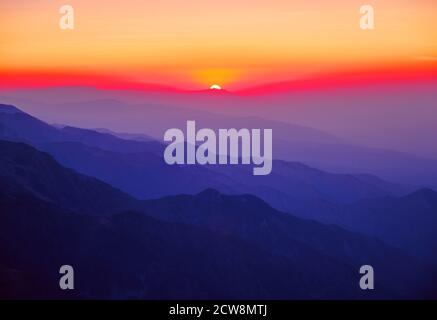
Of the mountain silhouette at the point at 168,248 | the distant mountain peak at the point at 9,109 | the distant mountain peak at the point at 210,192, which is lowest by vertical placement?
the mountain silhouette at the point at 168,248

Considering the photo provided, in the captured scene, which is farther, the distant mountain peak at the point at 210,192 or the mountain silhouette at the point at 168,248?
the distant mountain peak at the point at 210,192

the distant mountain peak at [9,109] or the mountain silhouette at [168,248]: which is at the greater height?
the distant mountain peak at [9,109]

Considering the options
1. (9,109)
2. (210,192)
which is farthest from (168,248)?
(9,109)

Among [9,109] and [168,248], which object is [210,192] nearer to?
[168,248]

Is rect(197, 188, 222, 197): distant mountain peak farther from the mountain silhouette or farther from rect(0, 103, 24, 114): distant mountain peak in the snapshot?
rect(0, 103, 24, 114): distant mountain peak

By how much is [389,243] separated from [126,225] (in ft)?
6.60

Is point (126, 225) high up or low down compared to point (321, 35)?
down

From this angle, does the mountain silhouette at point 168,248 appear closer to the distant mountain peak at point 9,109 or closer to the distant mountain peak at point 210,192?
the distant mountain peak at point 210,192

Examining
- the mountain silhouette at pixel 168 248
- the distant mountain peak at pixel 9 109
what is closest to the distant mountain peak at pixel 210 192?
the mountain silhouette at pixel 168 248

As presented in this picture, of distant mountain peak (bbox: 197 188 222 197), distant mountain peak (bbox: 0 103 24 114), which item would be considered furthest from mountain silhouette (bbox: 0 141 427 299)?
distant mountain peak (bbox: 0 103 24 114)

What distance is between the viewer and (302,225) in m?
6.34

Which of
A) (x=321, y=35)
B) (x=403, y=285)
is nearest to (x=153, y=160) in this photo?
(x=321, y=35)
